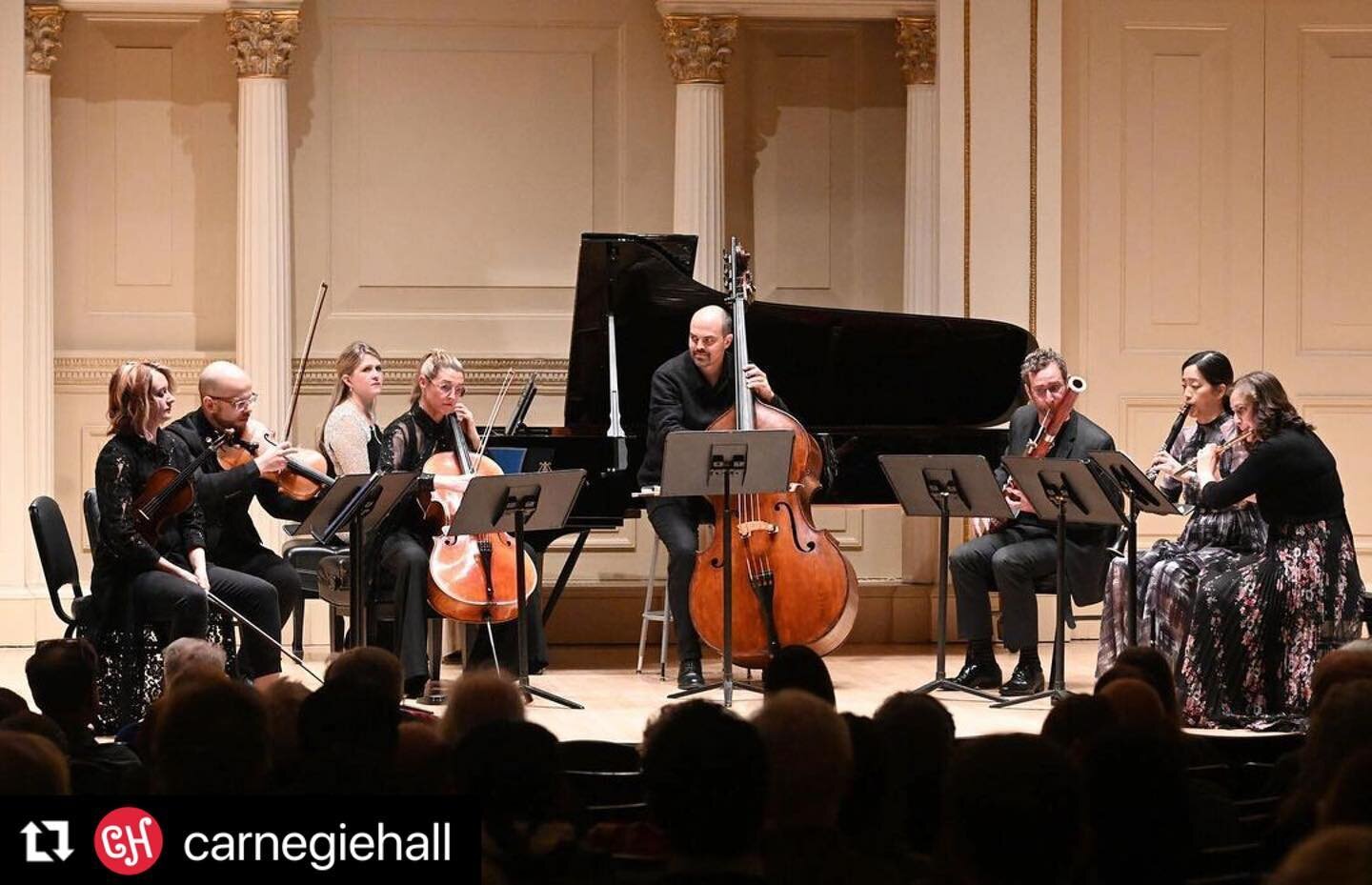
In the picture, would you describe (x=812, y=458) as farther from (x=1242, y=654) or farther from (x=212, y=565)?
(x=212, y=565)

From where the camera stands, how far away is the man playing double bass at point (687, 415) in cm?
660

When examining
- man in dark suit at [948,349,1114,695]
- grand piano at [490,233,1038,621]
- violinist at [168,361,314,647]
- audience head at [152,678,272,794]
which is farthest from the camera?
grand piano at [490,233,1038,621]

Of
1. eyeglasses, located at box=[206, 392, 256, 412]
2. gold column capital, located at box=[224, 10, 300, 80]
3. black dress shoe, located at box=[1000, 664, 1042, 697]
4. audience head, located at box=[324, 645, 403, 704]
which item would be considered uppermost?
gold column capital, located at box=[224, 10, 300, 80]

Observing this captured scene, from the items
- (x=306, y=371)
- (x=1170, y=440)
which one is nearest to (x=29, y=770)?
(x=1170, y=440)

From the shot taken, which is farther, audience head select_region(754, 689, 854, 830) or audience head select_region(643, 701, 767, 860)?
audience head select_region(754, 689, 854, 830)

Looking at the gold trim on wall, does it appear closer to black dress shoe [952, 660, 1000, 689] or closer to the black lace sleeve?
black dress shoe [952, 660, 1000, 689]

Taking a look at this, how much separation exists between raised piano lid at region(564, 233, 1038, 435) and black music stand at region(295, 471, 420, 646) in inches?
53.8

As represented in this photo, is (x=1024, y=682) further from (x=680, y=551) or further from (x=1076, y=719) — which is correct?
(x=1076, y=719)

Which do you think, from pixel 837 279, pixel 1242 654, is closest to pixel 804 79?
pixel 837 279

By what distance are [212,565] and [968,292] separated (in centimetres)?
370

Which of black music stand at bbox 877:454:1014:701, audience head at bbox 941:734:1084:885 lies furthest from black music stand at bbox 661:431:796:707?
audience head at bbox 941:734:1084:885

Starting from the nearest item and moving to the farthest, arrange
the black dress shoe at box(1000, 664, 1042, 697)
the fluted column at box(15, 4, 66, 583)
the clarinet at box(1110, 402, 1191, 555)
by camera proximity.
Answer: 1. the clarinet at box(1110, 402, 1191, 555)
2. the black dress shoe at box(1000, 664, 1042, 697)
3. the fluted column at box(15, 4, 66, 583)

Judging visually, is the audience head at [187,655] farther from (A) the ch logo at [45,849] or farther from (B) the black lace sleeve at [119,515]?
(B) the black lace sleeve at [119,515]

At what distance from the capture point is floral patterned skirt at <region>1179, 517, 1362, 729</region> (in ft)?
19.2
